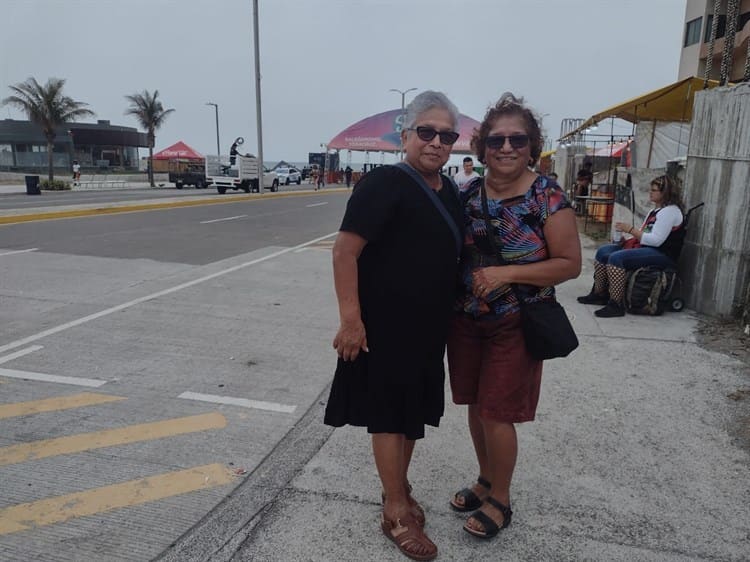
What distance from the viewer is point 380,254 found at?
7.88ft

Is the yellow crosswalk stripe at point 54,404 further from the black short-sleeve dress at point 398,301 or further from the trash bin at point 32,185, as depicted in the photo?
the trash bin at point 32,185

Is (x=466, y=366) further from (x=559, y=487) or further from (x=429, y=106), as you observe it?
(x=429, y=106)

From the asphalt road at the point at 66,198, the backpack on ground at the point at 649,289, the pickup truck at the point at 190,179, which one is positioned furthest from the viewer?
the pickup truck at the point at 190,179

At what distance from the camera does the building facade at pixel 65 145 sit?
5594cm

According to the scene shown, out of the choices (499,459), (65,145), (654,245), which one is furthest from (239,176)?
(65,145)

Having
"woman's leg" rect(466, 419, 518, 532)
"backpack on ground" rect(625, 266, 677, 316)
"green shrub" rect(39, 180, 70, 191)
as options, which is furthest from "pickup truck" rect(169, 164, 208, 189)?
"woman's leg" rect(466, 419, 518, 532)

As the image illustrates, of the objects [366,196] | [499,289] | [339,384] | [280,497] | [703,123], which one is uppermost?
[703,123]

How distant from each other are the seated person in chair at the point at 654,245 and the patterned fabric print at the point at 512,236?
12.9 feet

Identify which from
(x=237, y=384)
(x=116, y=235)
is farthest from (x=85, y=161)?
(x=237, y=384)

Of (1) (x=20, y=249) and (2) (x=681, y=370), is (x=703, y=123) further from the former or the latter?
(1) (x=20, y=249)

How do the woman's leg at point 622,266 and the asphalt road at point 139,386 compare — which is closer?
the asphalt road at point 139,386

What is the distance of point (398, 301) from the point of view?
2424 millimetres

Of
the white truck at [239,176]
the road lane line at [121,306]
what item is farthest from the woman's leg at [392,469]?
the white truck at [239,176]

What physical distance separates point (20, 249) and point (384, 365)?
30.3 feet
